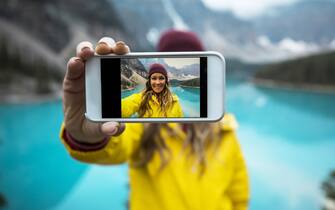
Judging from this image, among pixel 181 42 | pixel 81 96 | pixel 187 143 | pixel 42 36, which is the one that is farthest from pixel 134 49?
pixel 81 96

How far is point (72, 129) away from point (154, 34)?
96 centimetres

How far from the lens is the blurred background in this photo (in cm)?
138

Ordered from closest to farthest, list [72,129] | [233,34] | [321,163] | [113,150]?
[72,129]
[113,150]
[321,163]
[233,34]

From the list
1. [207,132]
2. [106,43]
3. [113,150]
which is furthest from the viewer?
[207,132]

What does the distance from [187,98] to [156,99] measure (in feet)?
0.11

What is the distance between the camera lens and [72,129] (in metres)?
0.55

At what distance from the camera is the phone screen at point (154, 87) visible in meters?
0.44

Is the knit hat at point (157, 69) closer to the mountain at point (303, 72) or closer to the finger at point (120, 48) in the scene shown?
the finger at point (120, 48)

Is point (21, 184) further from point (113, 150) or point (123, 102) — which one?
point (123, 102)

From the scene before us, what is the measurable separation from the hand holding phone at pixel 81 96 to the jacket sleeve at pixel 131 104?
17mm

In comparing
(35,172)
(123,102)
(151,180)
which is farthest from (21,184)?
(123,102)

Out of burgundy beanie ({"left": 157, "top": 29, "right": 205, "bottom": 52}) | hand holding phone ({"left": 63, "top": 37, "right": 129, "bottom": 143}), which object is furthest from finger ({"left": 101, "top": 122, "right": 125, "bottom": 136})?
burgundy beanie ({"left": 157, "top": 29, "right": 205, "bottom": 52})

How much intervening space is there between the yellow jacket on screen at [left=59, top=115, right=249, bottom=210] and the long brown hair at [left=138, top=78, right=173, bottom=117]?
0.79 ft

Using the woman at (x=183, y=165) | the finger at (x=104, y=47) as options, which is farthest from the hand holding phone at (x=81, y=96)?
the woman at (x=183, y=165)
